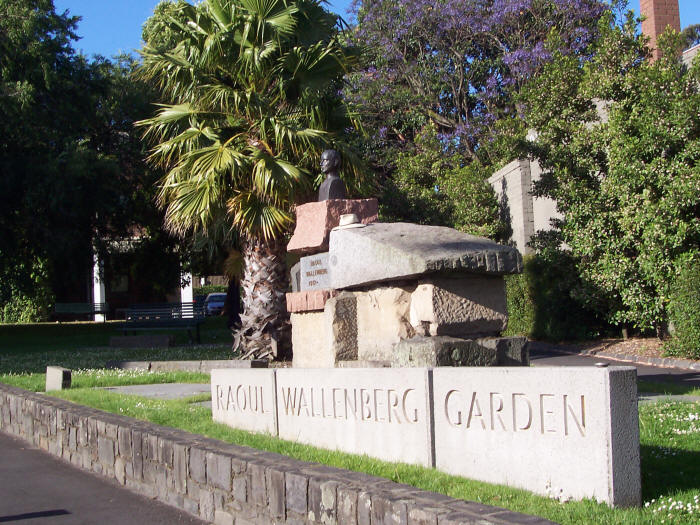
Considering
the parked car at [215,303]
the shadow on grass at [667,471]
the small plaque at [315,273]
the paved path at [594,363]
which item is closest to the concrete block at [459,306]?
the small plaque at [315,273]

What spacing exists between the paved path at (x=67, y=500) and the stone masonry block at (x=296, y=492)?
1231mm

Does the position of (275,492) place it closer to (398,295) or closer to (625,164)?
(398,295)

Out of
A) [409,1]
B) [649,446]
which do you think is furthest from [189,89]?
[409,1]

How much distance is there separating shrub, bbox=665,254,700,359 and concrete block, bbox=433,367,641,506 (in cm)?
923

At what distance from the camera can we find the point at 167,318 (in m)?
21.2

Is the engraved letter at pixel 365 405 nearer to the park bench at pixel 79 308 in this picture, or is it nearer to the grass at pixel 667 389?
the grass at pixel 667 389

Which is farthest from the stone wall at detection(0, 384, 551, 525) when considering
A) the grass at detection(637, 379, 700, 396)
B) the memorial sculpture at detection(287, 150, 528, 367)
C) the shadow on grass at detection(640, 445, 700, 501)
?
the grass at detection(637, 379, 700, 396)

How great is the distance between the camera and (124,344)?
786 inches

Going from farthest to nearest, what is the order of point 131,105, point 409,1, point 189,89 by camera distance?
point 409,1 < point 131,105 < point 189,89

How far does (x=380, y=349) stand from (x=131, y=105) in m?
20.2

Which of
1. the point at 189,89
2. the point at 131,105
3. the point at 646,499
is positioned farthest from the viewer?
the point at 131,105

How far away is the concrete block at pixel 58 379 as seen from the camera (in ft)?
35.6

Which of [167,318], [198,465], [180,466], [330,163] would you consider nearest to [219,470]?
[198,465]

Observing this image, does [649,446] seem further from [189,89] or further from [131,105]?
[131,105]
